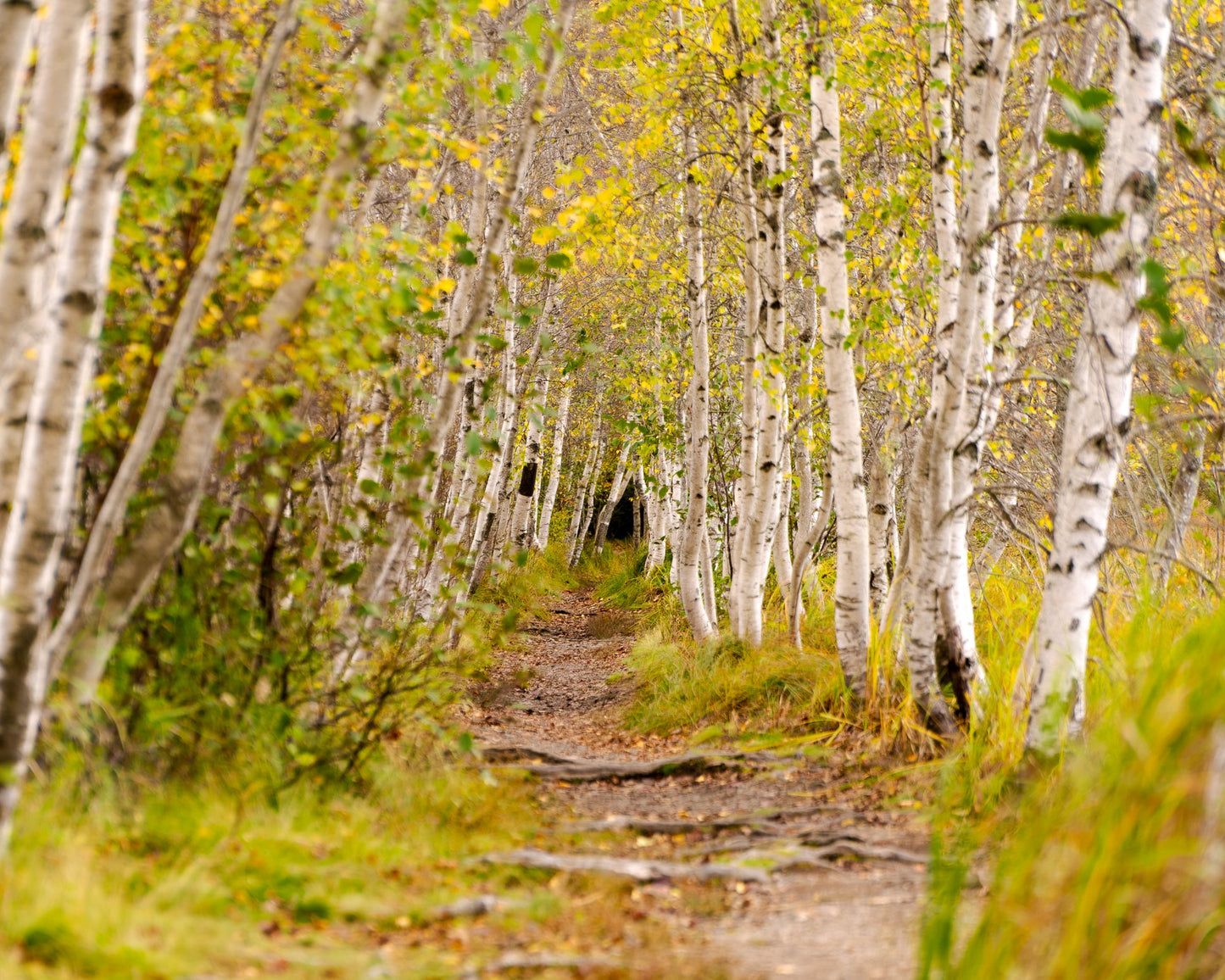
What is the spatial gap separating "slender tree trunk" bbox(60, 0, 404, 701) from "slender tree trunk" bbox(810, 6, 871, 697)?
12.5ft

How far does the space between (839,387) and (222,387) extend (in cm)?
449

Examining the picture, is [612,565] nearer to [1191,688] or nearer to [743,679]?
[743,679]

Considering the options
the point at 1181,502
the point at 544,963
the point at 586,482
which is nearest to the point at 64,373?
Answer: the point at 544,963

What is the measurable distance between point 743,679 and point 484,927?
15.0 ft

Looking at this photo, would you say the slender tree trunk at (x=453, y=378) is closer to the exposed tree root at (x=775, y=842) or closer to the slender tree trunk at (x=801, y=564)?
the exposed tree root at (x=775, y=842)

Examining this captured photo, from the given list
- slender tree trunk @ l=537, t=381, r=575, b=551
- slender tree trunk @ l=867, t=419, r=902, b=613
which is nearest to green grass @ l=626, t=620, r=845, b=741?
slender tree trunk @ l=867, t=419, r=902, b=613

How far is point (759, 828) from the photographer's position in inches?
200

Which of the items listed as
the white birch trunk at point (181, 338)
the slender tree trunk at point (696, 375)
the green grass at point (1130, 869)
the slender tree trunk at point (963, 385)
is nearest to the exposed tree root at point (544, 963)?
the green grass at point (1130, 869)

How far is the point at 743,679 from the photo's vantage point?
25.5 feet

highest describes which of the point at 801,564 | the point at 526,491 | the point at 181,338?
the point at 526,491

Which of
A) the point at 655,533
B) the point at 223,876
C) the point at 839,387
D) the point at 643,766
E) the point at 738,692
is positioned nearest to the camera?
the point at 223,876

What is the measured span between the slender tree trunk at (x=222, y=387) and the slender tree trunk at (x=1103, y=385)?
3.11 meters

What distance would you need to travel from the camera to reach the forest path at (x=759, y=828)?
3.41 metres

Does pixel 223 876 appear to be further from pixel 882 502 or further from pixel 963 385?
pixel 882 502
